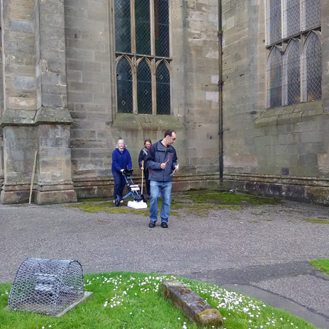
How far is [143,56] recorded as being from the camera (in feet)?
38.2

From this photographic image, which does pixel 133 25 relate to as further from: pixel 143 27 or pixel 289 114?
pixel 289 114

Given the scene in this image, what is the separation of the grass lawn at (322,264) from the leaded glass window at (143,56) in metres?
8.34

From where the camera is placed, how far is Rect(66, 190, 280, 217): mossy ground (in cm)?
841

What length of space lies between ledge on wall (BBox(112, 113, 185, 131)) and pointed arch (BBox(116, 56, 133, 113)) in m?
0.30

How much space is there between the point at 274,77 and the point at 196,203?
476cm

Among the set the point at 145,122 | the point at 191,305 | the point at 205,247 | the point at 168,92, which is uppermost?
the point at 168,92

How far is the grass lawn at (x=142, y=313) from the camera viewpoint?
264cm

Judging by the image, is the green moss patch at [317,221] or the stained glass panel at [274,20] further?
the stained glass panel at [274,20]

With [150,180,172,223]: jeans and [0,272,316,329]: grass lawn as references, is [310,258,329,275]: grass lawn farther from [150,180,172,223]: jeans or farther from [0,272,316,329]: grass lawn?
[150,180,172,223]: jeans

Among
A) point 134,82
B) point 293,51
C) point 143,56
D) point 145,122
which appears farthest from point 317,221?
point 143,56

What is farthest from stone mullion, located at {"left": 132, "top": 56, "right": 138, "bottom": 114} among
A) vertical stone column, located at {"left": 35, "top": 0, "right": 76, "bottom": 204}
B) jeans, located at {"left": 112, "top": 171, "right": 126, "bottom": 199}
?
jeans, located at {"left": 112, "top": 171, "right": 126, "bottom": 199}

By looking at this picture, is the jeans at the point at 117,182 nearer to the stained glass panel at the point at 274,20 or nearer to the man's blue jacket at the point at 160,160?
the man's blue jacket at the point at 160,160

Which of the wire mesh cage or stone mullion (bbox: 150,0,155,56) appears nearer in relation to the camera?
the wire mesh cage

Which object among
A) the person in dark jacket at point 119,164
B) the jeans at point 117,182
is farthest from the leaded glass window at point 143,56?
the jeans at point 117,182
